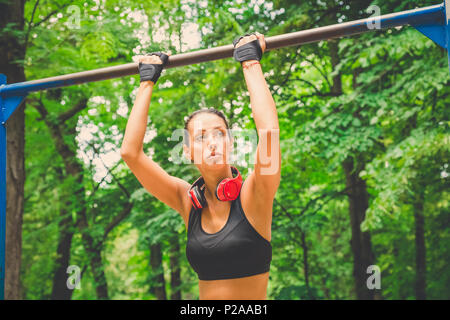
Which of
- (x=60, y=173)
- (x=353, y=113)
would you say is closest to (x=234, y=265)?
(x=353, y=113)

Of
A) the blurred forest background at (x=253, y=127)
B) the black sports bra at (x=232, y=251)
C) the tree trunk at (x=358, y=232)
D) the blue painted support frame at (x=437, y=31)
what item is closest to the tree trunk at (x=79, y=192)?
the blurred forest background at (x=253, y=127)

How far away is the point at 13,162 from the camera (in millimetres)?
5098

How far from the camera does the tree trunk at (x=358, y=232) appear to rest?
7445 millimetres

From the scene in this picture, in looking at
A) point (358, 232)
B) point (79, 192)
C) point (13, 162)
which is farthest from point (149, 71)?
point (79, 192)

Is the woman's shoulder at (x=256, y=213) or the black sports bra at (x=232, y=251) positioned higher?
the woman's shoulder at (x=256, y=213)

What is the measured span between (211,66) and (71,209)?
16.0 ft

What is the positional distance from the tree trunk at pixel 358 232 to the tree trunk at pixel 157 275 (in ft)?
14.9

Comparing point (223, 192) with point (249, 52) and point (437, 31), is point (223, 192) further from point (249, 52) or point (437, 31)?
point (437, 31)

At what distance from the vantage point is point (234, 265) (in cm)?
176

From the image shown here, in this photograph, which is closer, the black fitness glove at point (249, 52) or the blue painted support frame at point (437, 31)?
the black fitness glove at point (249, 52)

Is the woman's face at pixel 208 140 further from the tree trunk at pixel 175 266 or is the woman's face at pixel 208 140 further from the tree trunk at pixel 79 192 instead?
the tree trunk at pixel 79 192

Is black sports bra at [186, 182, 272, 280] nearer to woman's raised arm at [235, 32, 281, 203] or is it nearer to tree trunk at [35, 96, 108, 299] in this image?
woman's raised arm at [235, 32, 281, 203]

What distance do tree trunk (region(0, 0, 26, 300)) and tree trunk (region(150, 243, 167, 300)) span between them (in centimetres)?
465

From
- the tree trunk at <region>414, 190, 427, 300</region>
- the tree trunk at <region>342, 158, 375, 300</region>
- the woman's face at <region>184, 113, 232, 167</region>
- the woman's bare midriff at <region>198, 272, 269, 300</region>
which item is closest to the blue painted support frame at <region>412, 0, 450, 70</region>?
the woman's face at <region>184, 113, 232, 167</region>
